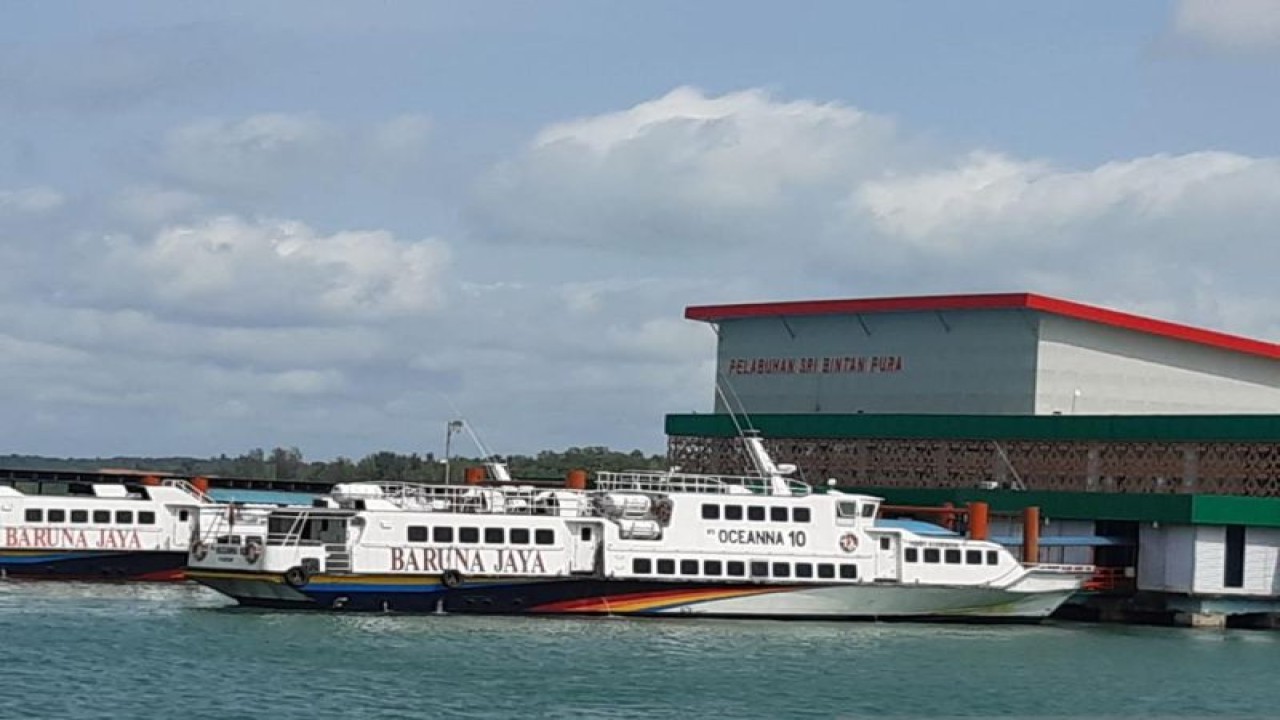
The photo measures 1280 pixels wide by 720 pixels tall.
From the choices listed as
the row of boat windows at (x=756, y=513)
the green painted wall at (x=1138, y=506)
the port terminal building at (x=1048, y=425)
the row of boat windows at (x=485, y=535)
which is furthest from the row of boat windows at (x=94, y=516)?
the green painted wall at (x=1138, y=506)

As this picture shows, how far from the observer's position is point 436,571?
215ft

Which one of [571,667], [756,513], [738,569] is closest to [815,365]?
[756,513]

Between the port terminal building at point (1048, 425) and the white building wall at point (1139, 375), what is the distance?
0.26ft

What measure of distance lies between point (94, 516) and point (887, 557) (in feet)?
92.9

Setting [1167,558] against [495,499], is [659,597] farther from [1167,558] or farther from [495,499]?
[1167,558]

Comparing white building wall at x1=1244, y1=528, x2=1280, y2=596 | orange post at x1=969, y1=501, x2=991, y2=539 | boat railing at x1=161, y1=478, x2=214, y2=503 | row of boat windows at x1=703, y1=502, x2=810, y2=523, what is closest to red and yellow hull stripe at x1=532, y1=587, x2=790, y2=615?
row of boat windows at x1=703, y1=502, x2=810, y2=523

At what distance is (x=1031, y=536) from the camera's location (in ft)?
246

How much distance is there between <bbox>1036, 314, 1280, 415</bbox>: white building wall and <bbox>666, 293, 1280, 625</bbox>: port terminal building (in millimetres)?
79

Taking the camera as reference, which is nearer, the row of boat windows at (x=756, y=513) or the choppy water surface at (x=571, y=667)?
the choppy water surface at (x=571, y=667)

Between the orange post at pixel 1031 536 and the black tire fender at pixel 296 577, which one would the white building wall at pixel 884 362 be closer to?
the orange post at pixel 1031 536

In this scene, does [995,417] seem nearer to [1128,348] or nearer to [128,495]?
[1128,348]

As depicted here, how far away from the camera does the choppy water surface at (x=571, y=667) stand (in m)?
46.6

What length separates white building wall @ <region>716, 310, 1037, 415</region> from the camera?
84188mm

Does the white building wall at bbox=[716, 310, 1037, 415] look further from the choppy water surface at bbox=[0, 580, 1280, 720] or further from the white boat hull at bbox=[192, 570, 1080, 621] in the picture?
the choppy water surface at bbox=[0, 580, 1280, 720]
